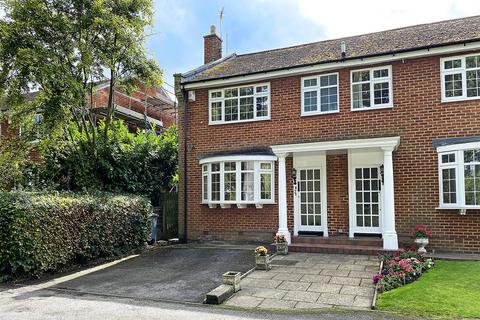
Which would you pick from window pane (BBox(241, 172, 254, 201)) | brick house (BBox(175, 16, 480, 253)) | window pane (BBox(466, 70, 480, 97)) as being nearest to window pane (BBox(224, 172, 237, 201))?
brick house (BBox(175, 16, 480, 253))

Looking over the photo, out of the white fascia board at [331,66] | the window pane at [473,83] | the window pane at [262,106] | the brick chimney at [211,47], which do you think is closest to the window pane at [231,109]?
the white fascia board at [331,66]

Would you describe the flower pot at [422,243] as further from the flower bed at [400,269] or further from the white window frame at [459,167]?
the white window frame at [459,167]

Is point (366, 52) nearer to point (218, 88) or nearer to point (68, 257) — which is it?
point (218, 88)

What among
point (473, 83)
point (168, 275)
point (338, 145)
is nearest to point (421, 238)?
point (338, 145)

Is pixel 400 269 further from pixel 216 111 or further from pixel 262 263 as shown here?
pixel 216 111

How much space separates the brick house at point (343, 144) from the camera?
35.4 ft

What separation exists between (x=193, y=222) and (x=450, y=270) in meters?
8.51

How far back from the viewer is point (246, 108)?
1380 cm

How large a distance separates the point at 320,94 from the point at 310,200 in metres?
3.48

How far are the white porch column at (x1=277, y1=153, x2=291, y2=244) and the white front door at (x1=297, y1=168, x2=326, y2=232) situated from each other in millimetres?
844

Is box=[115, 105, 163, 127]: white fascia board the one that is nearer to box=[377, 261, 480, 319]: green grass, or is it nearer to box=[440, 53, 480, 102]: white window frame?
box=[440, 53, 480, 102]: white window frame

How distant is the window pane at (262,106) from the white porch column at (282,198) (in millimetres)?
1988

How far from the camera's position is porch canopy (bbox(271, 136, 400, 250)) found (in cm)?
1068

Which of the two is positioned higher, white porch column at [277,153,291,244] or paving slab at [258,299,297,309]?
white porch column at [277,153,291,244]
